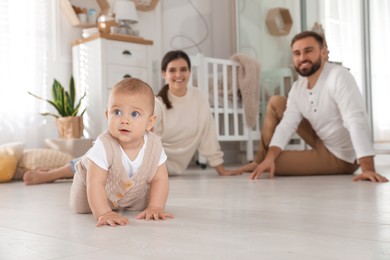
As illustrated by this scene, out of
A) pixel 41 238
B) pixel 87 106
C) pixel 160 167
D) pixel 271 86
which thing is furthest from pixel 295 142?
pixel 41 238

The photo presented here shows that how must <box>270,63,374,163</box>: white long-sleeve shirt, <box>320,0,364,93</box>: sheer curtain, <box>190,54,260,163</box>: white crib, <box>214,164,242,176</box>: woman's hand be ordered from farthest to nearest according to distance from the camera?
<box>320,0,364,93</box>: sheer curtain → <box>190,54,260,163</box>: white crib → <box>214,164,242,176</box>: woman's hand → <box>270,63,374,163</box>: white long-sleeve shirt

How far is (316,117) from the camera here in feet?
8.45

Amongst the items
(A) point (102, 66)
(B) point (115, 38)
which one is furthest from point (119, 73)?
(B) point (115, 38)

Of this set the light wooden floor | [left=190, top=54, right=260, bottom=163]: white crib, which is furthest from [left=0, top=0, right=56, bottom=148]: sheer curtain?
the light wooden floor

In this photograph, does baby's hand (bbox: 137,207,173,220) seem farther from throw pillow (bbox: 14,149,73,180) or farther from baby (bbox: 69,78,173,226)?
throw pillow (bbox: 14,149,73,180)

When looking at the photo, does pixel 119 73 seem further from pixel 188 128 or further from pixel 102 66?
pixel 188 128

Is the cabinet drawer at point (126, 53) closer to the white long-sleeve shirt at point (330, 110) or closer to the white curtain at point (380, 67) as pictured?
the white long-sleeve shirt at point (330, 110)

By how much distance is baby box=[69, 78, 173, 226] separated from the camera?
116 cm

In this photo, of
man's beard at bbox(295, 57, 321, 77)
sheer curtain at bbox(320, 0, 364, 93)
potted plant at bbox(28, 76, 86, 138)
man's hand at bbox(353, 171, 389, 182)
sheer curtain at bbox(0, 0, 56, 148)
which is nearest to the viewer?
man's hand at bbox(353, 171, 389, 182)

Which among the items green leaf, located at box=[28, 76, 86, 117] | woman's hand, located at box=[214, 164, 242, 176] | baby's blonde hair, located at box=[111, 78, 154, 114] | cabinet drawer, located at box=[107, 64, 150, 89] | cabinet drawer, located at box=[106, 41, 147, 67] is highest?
cabinet drawer, located at box=[106, 41, 147, 67]

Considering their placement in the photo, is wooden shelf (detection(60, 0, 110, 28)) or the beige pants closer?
the beige pants

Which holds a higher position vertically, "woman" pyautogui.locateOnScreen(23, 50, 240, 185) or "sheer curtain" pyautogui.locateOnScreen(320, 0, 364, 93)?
"sheer curtain" pyautogui.locateOnScreen(320, 0, 364, 93)

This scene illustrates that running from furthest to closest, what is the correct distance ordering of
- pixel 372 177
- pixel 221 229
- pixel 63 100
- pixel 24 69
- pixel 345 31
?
pixel 345 31 < pixel 24 69 < pixel 63 100 < pixel 372 177 < pixel 221 229

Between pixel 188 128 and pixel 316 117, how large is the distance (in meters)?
0.67
